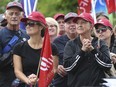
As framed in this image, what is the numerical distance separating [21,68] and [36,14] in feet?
2.77

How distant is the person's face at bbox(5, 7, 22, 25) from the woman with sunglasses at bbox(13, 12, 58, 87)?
2.83 ft

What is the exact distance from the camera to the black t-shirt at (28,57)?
9406 millimetres

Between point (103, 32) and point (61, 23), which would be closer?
point (103, 32)

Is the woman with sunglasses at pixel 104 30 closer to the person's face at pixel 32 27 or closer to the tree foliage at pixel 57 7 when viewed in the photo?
the person's face at pixel 32 27

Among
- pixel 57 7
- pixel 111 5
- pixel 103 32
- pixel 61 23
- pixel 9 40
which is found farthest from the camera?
pixel 57 7

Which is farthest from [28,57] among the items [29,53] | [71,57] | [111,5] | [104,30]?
[111,5]

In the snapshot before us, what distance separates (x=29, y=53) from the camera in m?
9.45

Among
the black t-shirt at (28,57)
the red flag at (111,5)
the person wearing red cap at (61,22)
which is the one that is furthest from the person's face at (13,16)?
the red flag at (111,5)

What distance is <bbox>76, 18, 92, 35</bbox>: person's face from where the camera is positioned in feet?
31.5

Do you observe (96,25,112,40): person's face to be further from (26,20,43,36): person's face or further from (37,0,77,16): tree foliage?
(37,0,77,16): tree foliage

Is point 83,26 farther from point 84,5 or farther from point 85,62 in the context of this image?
point 84,5

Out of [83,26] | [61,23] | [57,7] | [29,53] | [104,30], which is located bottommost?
[57,7]

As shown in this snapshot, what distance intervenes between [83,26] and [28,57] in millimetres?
983

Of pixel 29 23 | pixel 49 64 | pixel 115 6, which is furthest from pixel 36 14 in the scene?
pixel 115 6
